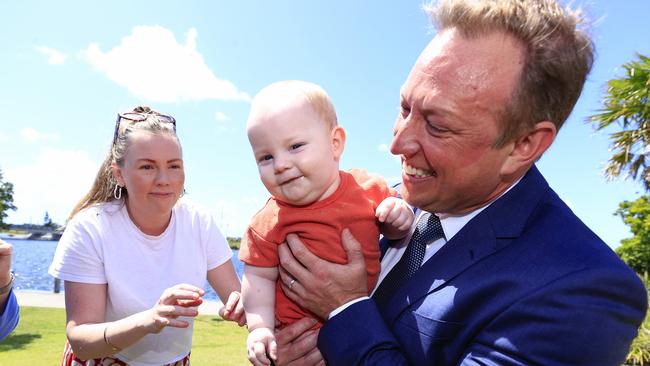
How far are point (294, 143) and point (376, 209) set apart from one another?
18.0 inches

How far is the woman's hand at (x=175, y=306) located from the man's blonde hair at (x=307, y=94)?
3.17ft

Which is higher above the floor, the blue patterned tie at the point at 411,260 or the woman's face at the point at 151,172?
the woman's face at the point at 151,172

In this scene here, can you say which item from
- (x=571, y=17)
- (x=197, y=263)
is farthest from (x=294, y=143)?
(x=197, y=263)

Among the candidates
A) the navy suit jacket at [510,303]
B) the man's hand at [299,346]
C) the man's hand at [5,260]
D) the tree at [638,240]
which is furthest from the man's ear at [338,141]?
the tree at [638,240]

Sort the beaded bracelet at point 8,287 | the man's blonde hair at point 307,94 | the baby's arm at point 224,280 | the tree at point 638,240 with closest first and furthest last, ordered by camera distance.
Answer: the man's blonde hair at point 307,94
the beaded bracelet at point 8,287
the baby's arm at point 224,280
the tree at point 638,240

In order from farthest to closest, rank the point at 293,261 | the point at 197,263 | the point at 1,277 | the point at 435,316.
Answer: the point at 197,263 < the point at 1,277 < the point at 293,261 < the point at 435,316

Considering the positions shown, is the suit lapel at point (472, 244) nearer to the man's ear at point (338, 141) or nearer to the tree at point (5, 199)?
the man's ear at point (338, 141)

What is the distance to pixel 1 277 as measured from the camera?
2.69m

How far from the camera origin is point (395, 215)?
2174 mm

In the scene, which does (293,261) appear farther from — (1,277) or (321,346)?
(1,277)

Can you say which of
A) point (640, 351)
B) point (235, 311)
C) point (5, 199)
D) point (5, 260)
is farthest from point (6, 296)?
point (5, 199)

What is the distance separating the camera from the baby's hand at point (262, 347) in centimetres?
206

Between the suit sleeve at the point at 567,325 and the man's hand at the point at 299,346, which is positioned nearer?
the suit sleeve at the point at 567,325

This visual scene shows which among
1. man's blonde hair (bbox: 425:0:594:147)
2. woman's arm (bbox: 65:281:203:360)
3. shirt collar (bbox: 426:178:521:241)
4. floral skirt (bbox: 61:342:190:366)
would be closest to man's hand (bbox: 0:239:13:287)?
woman's arm (bbox: 65:281:203:360)
